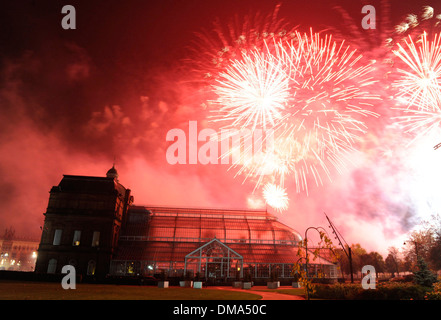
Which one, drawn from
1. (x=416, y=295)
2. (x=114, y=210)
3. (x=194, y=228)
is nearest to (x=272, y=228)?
(x=194, y=228)

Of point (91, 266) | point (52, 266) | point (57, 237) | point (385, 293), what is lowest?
point (385, 293)

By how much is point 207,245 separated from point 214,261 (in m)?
2.82

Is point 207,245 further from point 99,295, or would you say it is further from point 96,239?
point 99,295

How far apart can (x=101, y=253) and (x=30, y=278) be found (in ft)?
41.2

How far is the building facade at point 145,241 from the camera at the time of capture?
49.0m

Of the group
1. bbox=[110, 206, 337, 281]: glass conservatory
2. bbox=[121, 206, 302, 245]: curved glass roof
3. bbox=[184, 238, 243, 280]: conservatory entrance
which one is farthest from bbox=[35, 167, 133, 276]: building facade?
bbox=[184, 238, 243, 280]: conservatory entrance

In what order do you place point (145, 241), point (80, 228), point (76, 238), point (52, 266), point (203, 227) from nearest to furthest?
1. point (52, 266)
2. point (76, 238)
3. point (80, 228)
4. point (145, 241)
5. point (203, 227)

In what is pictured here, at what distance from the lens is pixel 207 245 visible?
4906 centimetres

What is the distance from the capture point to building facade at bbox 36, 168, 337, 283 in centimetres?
4900

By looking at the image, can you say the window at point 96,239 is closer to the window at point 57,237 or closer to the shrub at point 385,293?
the window at point 57,237

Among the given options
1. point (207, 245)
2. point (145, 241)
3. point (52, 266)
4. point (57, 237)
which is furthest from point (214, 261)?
point (57, 237)

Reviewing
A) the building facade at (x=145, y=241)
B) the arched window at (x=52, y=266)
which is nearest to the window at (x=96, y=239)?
the building facade at (x=145, y=241)

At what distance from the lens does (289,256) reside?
52.2 metres

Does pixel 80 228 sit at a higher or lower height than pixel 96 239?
higher
